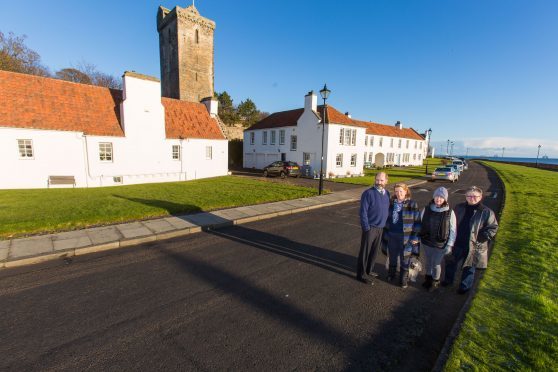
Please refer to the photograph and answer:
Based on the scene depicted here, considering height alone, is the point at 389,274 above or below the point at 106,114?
below

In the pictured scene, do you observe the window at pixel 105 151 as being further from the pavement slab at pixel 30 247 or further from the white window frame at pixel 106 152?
the pavement slab at pixel 30 247

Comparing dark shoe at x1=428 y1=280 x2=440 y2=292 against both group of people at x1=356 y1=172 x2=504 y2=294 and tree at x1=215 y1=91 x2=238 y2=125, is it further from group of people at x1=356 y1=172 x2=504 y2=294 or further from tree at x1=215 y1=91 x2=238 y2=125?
tree at x1=215 y1=91 x2=238 y2=125

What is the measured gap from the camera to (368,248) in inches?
201

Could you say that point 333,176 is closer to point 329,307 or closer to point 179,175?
point 179,175

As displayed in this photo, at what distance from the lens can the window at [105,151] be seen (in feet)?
58.5

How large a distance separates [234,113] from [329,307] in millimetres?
45602

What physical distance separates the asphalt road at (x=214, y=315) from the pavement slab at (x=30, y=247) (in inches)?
26.0

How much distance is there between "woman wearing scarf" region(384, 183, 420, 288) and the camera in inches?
187

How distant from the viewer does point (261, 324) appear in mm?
3814

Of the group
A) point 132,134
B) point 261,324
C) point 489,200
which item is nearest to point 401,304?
point 261,324

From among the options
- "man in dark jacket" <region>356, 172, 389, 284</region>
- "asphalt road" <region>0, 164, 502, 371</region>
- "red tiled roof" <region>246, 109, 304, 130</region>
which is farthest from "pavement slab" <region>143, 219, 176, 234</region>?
"red tiled roof" <region>246, 109, 304, 130</region>

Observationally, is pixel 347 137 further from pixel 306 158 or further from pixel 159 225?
pixel 159 225

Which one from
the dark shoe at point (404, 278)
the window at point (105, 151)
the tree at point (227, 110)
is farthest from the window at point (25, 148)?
the tree at point (227, 110)

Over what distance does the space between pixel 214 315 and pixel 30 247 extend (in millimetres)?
5494
